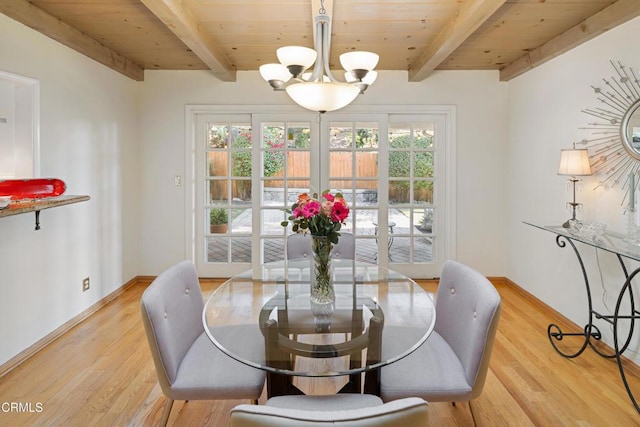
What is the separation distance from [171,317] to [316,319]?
0.65 metres

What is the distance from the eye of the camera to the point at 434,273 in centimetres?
429

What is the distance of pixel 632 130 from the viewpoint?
2.40 metres

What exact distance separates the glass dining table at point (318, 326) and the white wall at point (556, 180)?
1577 millimetres

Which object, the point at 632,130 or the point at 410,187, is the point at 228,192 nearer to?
the point at 410,187

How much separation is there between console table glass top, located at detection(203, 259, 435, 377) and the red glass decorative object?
1.31m

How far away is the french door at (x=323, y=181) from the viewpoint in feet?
13.6

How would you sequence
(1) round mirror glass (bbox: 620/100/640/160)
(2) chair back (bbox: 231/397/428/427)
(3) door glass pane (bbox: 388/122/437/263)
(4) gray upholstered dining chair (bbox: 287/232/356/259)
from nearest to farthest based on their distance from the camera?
(2) chair back (bbox: 231/397/428/427)
(1) round mirror glass (bbox: 620/100/640/160)
(4) gray upholstered dining chair (bbox: 287/232/356/259)
(3) door glass pane (bbox: 388/122/437/263)

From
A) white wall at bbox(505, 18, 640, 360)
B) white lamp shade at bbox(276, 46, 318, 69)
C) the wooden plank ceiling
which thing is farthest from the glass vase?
white wall at bbox(505, 18, 640, 360)

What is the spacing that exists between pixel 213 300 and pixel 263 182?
7.50 feet

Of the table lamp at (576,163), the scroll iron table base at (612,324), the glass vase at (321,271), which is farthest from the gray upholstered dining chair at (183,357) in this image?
the table lamp at (576,163)

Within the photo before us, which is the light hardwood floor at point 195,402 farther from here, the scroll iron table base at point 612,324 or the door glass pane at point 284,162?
the door glass pane at point 284,162

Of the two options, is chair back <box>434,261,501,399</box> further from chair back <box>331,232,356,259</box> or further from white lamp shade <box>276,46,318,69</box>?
white lamp shade <box>276,46,318,69</box>

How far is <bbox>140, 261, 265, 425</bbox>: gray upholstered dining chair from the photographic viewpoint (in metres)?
1.50

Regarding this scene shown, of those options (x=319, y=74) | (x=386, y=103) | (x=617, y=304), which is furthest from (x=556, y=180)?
(x=319, y=74)
